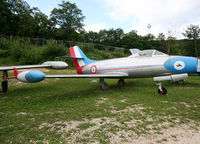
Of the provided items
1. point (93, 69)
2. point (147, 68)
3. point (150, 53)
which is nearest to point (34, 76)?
point (93, 69)

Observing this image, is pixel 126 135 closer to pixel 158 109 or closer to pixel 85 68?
pixel 158 109

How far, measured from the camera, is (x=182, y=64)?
639 centimetres

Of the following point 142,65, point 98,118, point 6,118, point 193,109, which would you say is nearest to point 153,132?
point 98,118

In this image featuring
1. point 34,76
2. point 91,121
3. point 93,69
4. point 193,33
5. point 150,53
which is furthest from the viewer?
point 193,33

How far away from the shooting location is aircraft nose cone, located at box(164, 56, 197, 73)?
248 inches

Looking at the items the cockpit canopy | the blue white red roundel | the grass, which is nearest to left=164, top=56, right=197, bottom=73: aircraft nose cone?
the cockpit canopy

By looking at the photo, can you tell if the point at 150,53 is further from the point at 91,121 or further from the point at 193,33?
the point at 193,33

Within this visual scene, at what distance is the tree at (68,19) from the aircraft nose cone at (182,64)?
159 feet

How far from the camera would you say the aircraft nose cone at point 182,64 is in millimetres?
6305

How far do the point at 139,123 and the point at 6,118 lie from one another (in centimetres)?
410

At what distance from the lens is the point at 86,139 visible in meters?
2.74

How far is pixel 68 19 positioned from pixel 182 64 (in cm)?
5302

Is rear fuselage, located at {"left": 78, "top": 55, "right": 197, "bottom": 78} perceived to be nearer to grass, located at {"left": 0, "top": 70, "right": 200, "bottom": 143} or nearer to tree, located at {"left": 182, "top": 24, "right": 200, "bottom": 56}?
grass, located at {"left": 0, "top": 70, "right": 200, "bottom": 143}

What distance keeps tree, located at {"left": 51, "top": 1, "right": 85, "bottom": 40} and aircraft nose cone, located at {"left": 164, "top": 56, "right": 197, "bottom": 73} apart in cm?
4845
